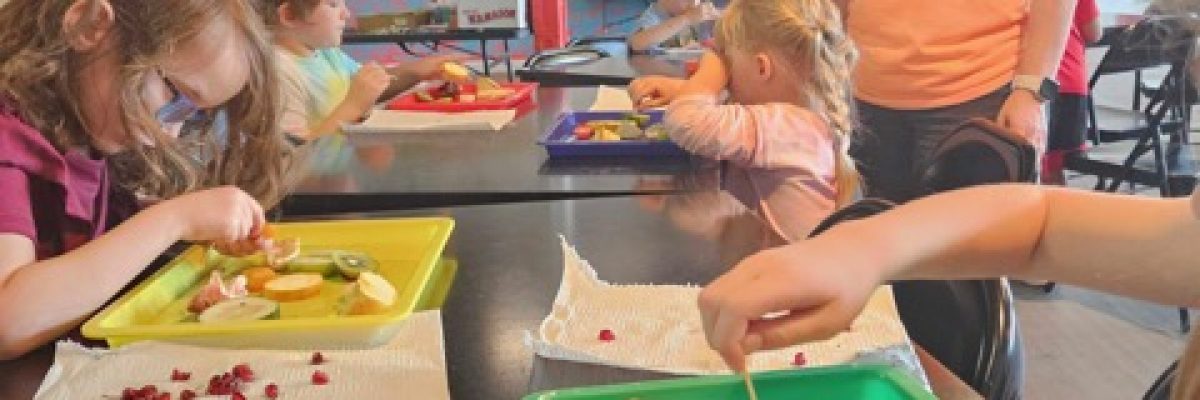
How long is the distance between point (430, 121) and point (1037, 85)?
105 cm

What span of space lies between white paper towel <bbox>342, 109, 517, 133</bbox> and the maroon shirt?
738 millimetres

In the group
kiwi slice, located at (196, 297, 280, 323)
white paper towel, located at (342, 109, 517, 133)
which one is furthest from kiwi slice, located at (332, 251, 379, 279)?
white paper towel, located at (342, 109, 517, 133)

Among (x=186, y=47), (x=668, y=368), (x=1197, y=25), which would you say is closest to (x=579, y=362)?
(x=668, y=368)

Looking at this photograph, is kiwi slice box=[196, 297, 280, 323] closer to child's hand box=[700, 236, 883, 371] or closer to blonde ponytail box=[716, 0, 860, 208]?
child's hand box=[700, 236, 883, 371]

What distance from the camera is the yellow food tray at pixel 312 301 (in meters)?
0.92

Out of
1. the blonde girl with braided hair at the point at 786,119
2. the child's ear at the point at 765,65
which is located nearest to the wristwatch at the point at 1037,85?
the blonde girl with braided hair at the point at 786,119

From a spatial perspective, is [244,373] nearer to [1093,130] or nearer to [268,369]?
[268,369]

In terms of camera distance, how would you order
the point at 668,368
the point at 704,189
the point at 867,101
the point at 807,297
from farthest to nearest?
the point at 867,101 < the point at 704,189 < the point at 668,368 < the point at 807,297

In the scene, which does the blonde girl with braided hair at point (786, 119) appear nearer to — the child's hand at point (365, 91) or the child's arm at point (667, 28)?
the child's hand at point (365, 91)

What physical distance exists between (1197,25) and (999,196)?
195 mm

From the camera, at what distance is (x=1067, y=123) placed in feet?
8.92

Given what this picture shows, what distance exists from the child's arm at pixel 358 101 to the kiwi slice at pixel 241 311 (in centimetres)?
111

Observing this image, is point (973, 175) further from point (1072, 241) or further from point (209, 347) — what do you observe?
point (209, 347)

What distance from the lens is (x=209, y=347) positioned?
3.02 feet
